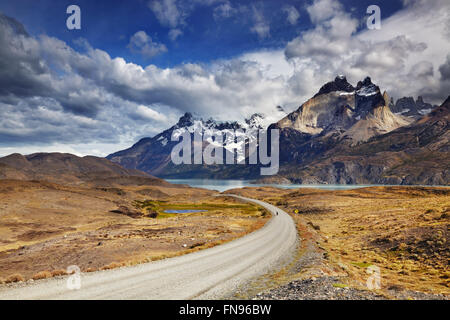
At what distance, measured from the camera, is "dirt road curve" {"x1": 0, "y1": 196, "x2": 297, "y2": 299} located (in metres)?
15.5

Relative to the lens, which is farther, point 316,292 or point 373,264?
point 373,264

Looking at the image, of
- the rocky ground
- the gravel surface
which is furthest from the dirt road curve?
the gravel surface

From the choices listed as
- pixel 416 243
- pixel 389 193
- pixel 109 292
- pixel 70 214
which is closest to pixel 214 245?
pixel 109 292

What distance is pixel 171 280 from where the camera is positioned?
18.6 meters

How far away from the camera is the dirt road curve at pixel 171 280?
51.0ft

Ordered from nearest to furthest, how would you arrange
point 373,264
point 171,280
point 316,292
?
point 316,292 → point 171,280 → point 373,264

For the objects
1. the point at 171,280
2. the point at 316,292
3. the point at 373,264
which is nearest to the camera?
the point at 316,292

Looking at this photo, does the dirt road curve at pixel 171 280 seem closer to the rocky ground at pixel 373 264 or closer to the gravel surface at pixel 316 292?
the rocky ground at pixel 373 264

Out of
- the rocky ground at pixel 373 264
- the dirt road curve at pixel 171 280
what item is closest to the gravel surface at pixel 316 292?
the rocky ground at pixel 373 264

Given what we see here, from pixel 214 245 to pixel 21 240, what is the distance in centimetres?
5013

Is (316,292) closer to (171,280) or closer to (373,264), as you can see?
(171,280)

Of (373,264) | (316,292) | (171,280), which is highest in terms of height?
(316,292)

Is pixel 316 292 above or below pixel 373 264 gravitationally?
above

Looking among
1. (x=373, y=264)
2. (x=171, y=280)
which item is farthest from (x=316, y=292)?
(x=373, y=264)
